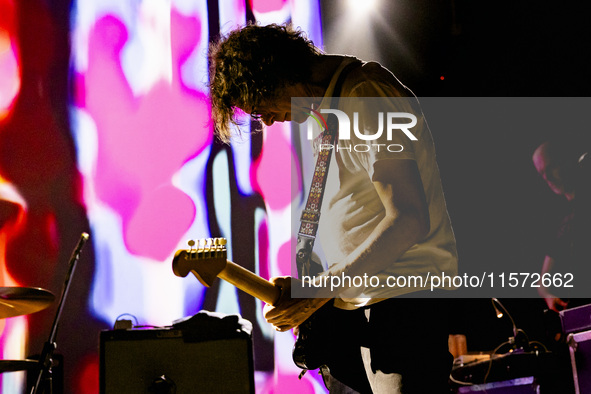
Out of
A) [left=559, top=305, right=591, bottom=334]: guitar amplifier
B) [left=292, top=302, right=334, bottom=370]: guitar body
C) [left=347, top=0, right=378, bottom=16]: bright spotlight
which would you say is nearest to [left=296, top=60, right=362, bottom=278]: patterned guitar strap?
[left=292, top=302, right=334, bottom=370]: guitar body

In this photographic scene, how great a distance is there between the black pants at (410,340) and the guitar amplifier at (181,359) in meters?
0.90

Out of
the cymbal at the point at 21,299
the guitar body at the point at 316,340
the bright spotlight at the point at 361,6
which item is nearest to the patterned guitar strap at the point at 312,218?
the guitar body at the point at 316,340

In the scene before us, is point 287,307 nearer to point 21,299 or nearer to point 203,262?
point 203,262

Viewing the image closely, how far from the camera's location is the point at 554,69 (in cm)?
349

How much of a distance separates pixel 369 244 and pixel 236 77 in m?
0.66

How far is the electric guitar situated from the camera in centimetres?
145

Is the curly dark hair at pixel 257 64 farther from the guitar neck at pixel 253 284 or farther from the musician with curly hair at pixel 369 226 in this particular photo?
the guitar neck at pixel 253 284

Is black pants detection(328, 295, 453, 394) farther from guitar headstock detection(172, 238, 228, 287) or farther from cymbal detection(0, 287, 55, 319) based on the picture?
cymbal detection(0, 287, 55, 319)

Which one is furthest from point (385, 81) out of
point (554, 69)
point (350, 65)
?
point (554, 69)

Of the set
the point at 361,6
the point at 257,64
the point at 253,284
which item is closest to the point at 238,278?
the point at 253,284

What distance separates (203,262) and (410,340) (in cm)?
61

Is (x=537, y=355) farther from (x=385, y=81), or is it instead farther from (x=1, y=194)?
(x=1, y=194)

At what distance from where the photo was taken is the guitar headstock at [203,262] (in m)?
1.50

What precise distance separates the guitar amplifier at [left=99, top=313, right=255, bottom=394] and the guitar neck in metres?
0.68
